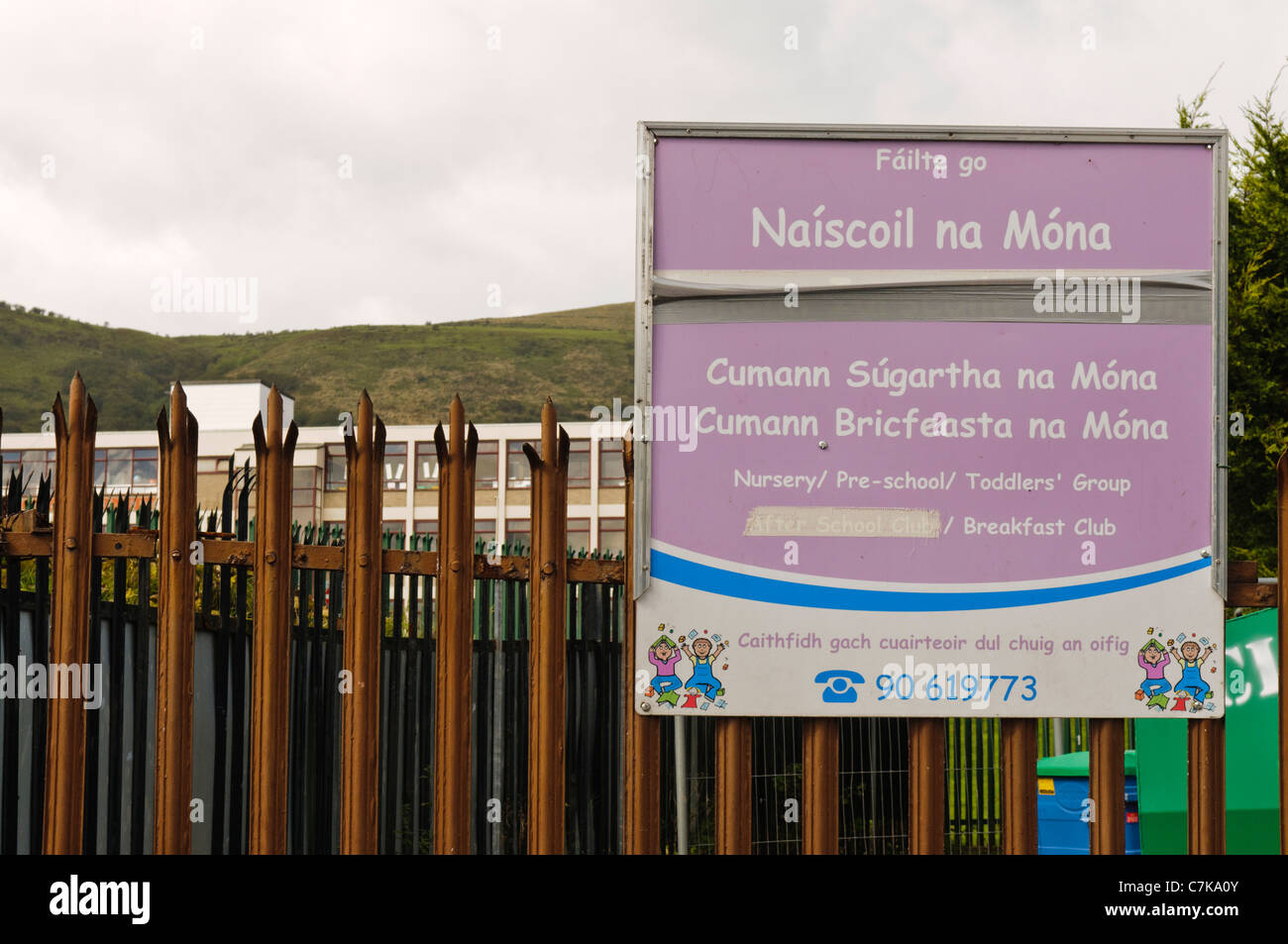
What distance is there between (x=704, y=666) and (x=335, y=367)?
138770mm

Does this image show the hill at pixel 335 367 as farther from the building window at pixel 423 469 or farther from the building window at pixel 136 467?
the building window at pixel 423 469

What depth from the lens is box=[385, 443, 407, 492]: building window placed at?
76750 mm

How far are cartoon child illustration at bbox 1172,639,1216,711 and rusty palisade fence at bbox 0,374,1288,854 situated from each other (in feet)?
0.43

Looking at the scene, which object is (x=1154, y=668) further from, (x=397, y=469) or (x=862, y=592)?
(x=397, y=469)

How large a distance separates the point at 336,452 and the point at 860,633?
8155cm

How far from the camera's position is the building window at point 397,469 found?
252 feet

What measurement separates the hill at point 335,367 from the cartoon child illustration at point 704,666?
11823cm

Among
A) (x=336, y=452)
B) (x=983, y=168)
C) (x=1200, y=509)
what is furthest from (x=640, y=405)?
(x=336, y=452)

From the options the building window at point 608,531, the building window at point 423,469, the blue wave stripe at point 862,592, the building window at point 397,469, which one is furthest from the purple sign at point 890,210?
the building window at point 397,469

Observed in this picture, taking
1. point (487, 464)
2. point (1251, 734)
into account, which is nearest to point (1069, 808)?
point (1251, 734)

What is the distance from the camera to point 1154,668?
446 cm

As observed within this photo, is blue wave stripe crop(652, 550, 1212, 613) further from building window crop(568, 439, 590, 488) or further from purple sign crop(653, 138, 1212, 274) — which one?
building window crop(568, 439, 590, 488)

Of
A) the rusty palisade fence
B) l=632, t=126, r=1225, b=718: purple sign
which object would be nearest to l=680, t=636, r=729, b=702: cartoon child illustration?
l=632, t=126, r=1225, b=718: purple sign
